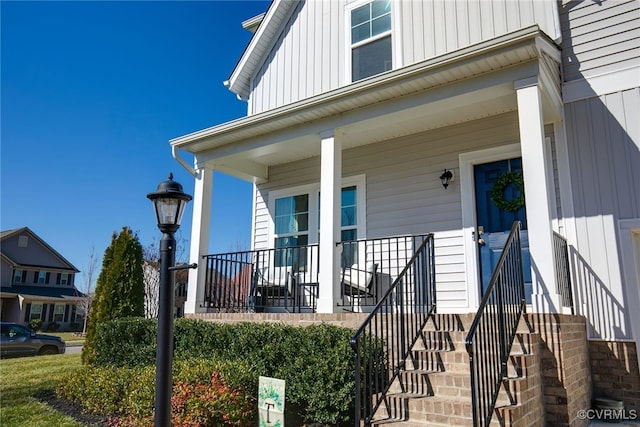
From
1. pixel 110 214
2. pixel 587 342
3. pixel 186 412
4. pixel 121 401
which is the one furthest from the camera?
pixel 110 214

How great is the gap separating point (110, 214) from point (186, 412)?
25.6 meters

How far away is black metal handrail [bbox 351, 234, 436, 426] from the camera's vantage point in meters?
3.81

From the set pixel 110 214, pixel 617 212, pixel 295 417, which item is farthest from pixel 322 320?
pixel 110 214

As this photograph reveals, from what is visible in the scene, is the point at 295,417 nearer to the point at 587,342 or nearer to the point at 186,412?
the point at 186,412

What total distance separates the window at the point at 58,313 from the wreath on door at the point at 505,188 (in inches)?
1305

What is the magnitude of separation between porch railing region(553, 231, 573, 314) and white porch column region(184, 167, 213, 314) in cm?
517

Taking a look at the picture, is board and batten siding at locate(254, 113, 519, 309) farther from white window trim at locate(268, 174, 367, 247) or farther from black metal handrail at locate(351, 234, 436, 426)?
black metal handrail at locate(351, 234, 436, 426)

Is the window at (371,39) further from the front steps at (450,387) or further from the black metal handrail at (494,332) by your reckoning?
the front steps at (450,387)

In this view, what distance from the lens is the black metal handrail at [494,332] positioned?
318 centimetres

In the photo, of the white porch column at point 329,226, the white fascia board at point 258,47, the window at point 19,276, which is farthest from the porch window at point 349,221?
the window at point 19,276

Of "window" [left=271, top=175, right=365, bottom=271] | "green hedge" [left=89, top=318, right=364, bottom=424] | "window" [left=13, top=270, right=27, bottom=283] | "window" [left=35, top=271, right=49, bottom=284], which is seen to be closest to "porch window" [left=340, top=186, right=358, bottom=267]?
"window" [left=271, top=175, right=365, bottom=271]

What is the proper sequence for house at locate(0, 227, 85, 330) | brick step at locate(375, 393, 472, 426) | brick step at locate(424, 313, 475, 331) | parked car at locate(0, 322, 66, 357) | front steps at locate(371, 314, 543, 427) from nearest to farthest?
front steps at locate(371, 314, 543, 427)
brick step at locate(375, 393, 472, 426)
brick step at locate(424, 313, 475, 331)
parked car at locate(0, 322, 66, 357)
house at locate(0, 227, 85, 330)

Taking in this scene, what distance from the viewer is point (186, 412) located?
4383mm

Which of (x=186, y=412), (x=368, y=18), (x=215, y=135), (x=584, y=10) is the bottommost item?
(x=186, y=412)
